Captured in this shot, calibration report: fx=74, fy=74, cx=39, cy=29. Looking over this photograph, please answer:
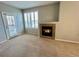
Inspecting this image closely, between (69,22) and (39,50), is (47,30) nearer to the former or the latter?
(69,22)

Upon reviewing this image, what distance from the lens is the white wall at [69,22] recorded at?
389 cm

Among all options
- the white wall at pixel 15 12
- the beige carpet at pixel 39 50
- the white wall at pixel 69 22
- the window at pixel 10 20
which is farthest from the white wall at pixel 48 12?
the beige carpet at pixel 39 50

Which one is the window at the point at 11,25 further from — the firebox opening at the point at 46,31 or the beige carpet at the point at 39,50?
the firebox opening at the point at 46,31

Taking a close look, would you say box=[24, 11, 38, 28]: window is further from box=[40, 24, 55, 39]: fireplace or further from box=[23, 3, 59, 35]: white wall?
box=[40, 24, 55, 39]: fireplace

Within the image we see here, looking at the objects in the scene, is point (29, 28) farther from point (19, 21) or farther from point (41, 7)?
point (41, 7)

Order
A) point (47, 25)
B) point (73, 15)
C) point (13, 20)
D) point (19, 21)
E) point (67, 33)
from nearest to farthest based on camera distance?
1. point (73, 15)
2. point (67, 33)
3. point (47, 25)
4. point (13, 20)
5. point (19, 21)

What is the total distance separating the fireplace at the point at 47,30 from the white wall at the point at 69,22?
0.39 metres

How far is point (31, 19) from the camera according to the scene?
6277 millimetres

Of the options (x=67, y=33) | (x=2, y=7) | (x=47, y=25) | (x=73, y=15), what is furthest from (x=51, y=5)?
(x=2, y=7)

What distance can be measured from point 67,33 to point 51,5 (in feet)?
7.35

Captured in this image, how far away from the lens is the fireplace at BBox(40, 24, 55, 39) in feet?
15.4

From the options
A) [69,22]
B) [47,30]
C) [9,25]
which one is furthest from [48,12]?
[9,25]

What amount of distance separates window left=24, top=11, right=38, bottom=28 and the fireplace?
1025 mm

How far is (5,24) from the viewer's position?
14.8 feet
